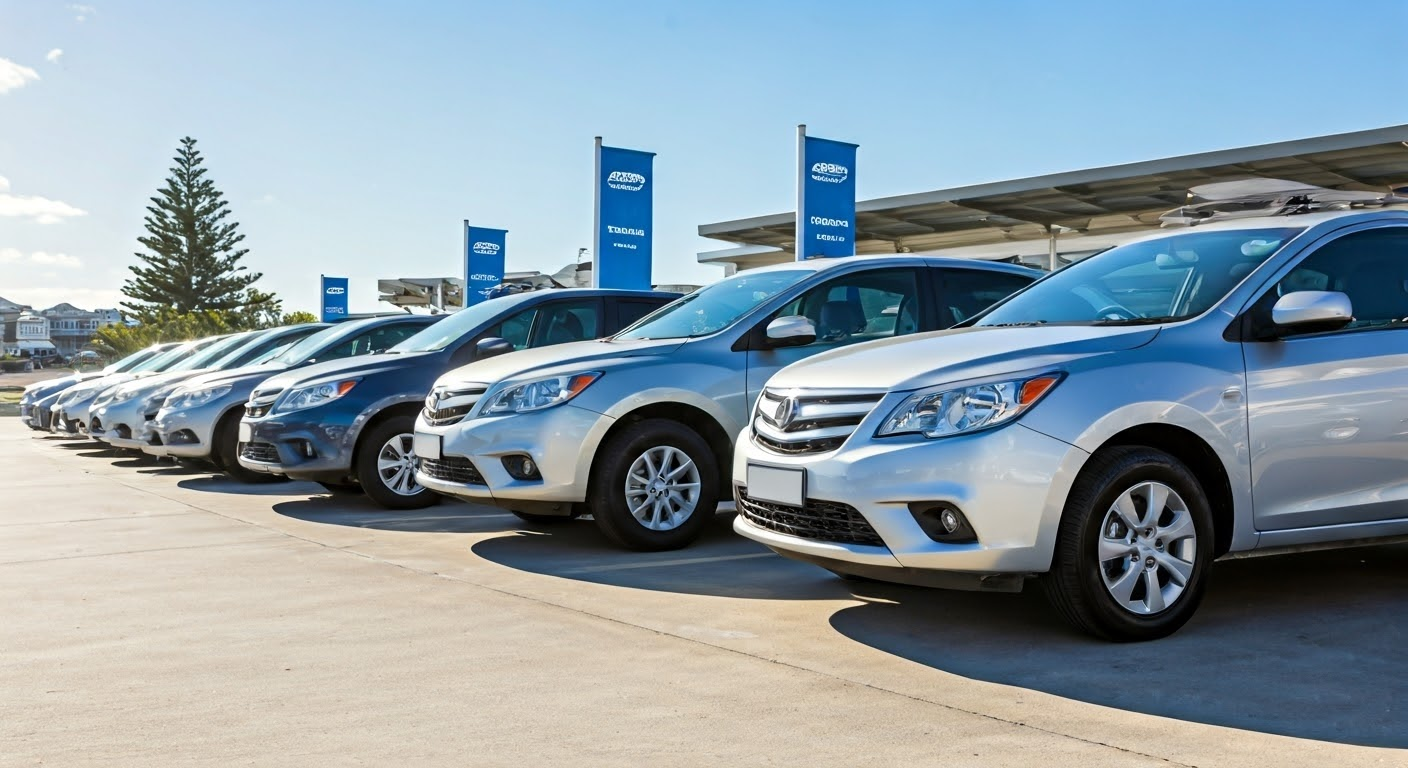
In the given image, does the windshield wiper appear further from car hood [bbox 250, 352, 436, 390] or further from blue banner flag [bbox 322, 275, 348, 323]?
blue banner flag [bbox 322, 275, 348, 323]

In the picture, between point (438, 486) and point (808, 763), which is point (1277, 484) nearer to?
point (808, 763)

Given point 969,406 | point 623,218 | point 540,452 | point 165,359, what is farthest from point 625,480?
point 165,359

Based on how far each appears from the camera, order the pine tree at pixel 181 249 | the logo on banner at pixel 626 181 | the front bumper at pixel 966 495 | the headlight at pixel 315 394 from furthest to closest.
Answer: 1. the pine tree at pixel 181 249
2. the logo on banner at pixel 626 181
3. the headlight at pixel 315 394
4. the front bumper at pixel 966 495

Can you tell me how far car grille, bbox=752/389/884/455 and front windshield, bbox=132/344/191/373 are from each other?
1391 cm

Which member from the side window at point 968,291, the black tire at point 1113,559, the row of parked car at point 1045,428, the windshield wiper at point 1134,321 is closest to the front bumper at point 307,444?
the row of parked car at point 1045,428

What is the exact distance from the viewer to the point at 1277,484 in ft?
17.0

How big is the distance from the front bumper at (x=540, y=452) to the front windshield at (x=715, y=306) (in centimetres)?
A: 98

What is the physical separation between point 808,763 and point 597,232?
568 inches

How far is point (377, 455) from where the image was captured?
9.46m

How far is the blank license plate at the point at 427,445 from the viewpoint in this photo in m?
7.57

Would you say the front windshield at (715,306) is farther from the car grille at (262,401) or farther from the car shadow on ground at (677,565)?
the car grille at (262,401)

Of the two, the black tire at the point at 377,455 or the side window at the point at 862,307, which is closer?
the side window at the point at 862,307

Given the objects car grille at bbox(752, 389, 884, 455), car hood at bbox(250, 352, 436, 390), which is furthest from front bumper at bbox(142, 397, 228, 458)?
car grille at bbox(752, 389, 884, 455)

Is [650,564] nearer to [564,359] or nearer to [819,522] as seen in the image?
[564,359]
